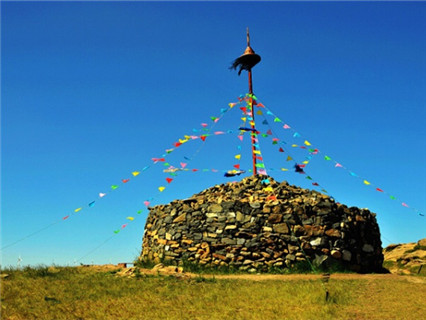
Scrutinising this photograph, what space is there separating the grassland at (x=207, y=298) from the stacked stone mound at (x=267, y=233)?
6.16 feet

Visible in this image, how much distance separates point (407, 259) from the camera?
21.6 meters

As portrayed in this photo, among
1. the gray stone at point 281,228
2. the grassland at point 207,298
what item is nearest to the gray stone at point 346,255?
the grassland at point 207,298

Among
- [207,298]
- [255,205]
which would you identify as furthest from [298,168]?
[207,298]

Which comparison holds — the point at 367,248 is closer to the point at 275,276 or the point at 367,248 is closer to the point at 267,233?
the point at 267,233

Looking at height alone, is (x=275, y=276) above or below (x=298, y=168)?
below

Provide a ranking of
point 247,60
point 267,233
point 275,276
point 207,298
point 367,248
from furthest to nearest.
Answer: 1. point 247,60
2. point 367,248
3. point 267,233
4. point 275,276
5. point 207,298

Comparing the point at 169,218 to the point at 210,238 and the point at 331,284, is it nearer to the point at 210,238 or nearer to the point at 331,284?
the point at 210,238

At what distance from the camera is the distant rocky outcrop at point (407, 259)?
19.5m

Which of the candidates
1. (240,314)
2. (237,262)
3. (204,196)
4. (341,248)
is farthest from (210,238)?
(240,314)

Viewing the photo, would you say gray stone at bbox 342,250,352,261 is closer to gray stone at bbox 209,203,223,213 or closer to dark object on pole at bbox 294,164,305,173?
dark object on pole at bbox 294,164,305,173

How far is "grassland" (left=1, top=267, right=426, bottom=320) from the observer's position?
8711 millimetres

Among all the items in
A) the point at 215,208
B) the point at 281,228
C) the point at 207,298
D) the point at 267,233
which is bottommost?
the point at 207,298

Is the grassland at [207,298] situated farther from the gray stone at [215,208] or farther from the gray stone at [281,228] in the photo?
the gray stone at [215,208]

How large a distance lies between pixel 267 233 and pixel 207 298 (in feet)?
18.2
